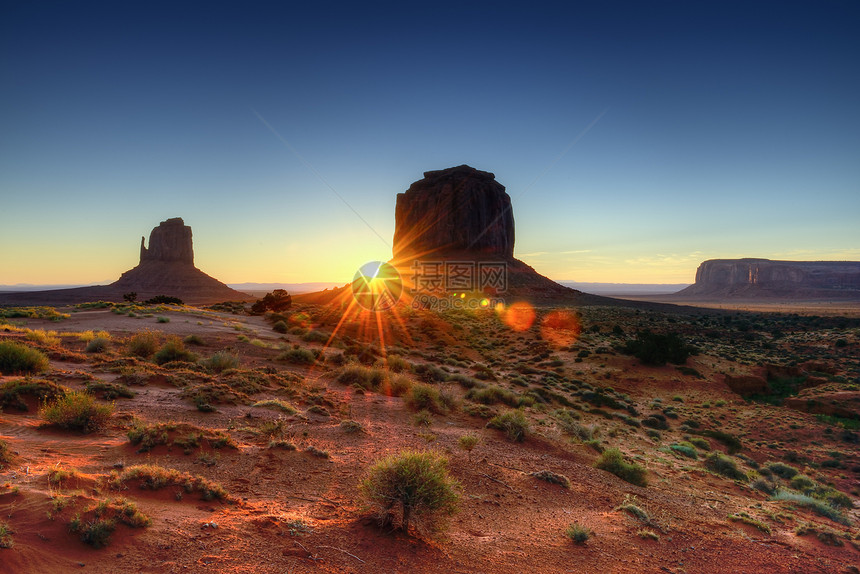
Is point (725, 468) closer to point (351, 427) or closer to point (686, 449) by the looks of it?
point (686, 449)

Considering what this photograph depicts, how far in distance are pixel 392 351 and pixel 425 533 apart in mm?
18124

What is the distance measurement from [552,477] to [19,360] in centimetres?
1406

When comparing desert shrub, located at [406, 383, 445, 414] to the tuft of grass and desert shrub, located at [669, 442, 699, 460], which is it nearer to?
the tuft of grass

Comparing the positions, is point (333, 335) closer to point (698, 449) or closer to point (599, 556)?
point (698, 449)

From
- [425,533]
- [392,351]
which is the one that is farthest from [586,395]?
[425,533]

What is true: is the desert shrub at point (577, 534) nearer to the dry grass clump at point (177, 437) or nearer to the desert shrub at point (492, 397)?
the dry grass clump at point (177, 437)

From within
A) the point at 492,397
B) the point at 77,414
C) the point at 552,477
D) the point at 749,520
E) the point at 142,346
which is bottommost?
the point at 749,520

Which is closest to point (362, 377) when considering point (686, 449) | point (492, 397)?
point (492, 397)

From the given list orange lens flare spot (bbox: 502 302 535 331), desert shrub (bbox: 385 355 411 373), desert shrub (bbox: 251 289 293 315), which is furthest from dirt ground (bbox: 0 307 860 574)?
desert shrub (bbox: 251 289 293 315)

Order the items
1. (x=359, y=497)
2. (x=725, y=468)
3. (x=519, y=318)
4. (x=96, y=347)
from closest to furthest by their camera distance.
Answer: (x=359, y=497)
(x=725, y=468)
(x=96, y=347)
(x=519, y=318)

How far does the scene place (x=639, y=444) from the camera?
12.7m

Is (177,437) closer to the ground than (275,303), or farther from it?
closer to the ground

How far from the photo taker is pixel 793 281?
156 m

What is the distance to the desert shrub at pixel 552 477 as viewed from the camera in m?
8.02
